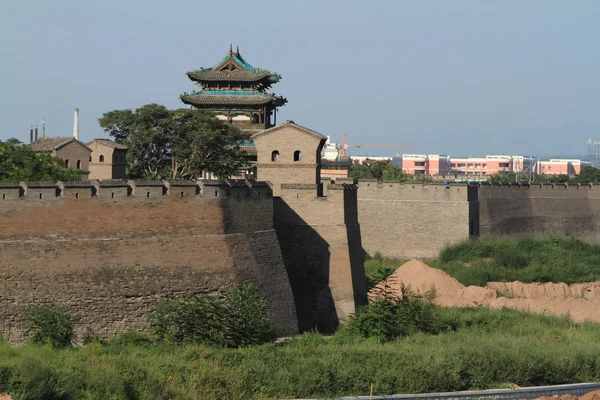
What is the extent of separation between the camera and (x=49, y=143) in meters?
50.4

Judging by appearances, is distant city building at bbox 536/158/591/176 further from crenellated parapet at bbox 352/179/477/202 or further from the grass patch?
the grass patch

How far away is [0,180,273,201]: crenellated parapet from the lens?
2380cm

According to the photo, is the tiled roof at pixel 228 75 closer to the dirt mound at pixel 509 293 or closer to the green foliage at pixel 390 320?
the dirt mound at pixel 509 293

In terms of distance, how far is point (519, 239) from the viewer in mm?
53094

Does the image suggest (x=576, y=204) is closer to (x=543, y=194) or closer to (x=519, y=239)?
(x=543, y=194)

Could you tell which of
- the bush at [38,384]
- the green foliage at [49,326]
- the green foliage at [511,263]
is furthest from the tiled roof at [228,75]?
the bush at [38,384]

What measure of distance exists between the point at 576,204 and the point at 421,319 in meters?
32.5

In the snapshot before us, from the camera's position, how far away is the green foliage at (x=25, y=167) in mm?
35000

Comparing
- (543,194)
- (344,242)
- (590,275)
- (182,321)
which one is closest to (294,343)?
(182,321)

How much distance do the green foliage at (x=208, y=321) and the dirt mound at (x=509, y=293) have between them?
44.8 feet

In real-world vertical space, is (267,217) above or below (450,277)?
above

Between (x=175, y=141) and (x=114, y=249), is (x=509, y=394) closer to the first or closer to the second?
(x=114, y=249)

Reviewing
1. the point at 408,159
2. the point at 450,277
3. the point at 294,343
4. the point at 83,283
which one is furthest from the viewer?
the point at 408,159

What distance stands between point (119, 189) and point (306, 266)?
6.91m
